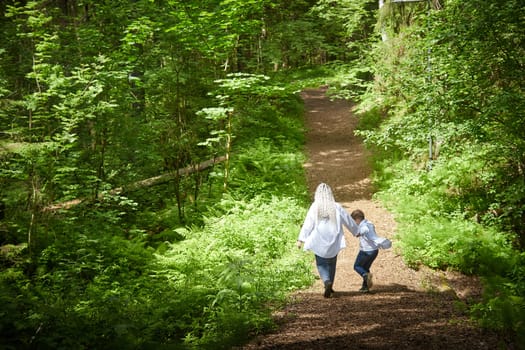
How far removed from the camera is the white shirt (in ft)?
22.4

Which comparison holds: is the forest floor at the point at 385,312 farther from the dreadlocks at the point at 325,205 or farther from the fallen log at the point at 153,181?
the fallen log at the point at 153,181

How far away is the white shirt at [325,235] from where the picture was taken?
682 centimetres

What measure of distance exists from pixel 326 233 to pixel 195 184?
689 cm

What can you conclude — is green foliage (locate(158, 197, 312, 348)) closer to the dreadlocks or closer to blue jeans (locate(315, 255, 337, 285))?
blue jeans (locate(315, 255, 337, 285))

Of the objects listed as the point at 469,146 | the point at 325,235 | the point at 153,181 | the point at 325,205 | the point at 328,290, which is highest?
the point at 469,146

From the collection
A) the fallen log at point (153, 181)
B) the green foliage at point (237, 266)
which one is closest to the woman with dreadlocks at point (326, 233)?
the green foliage at point (237, 266)

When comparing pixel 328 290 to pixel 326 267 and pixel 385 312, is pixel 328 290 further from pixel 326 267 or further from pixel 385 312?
pixel 385 312

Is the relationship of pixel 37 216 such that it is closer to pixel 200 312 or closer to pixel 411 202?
pixel 200 312

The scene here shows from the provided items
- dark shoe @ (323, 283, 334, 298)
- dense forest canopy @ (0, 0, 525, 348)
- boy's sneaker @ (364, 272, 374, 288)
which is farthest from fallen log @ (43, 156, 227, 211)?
boy's sneaker @ (364, 272, 374, 288)

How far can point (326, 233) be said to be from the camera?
6.88m

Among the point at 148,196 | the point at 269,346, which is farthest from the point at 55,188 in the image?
the point at 269,346

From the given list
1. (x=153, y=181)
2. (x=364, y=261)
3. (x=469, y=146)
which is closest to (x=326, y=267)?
(x=364, y=261)

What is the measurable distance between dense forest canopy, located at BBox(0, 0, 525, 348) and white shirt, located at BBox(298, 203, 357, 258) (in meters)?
0.98

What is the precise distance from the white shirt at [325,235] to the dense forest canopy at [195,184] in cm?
98
